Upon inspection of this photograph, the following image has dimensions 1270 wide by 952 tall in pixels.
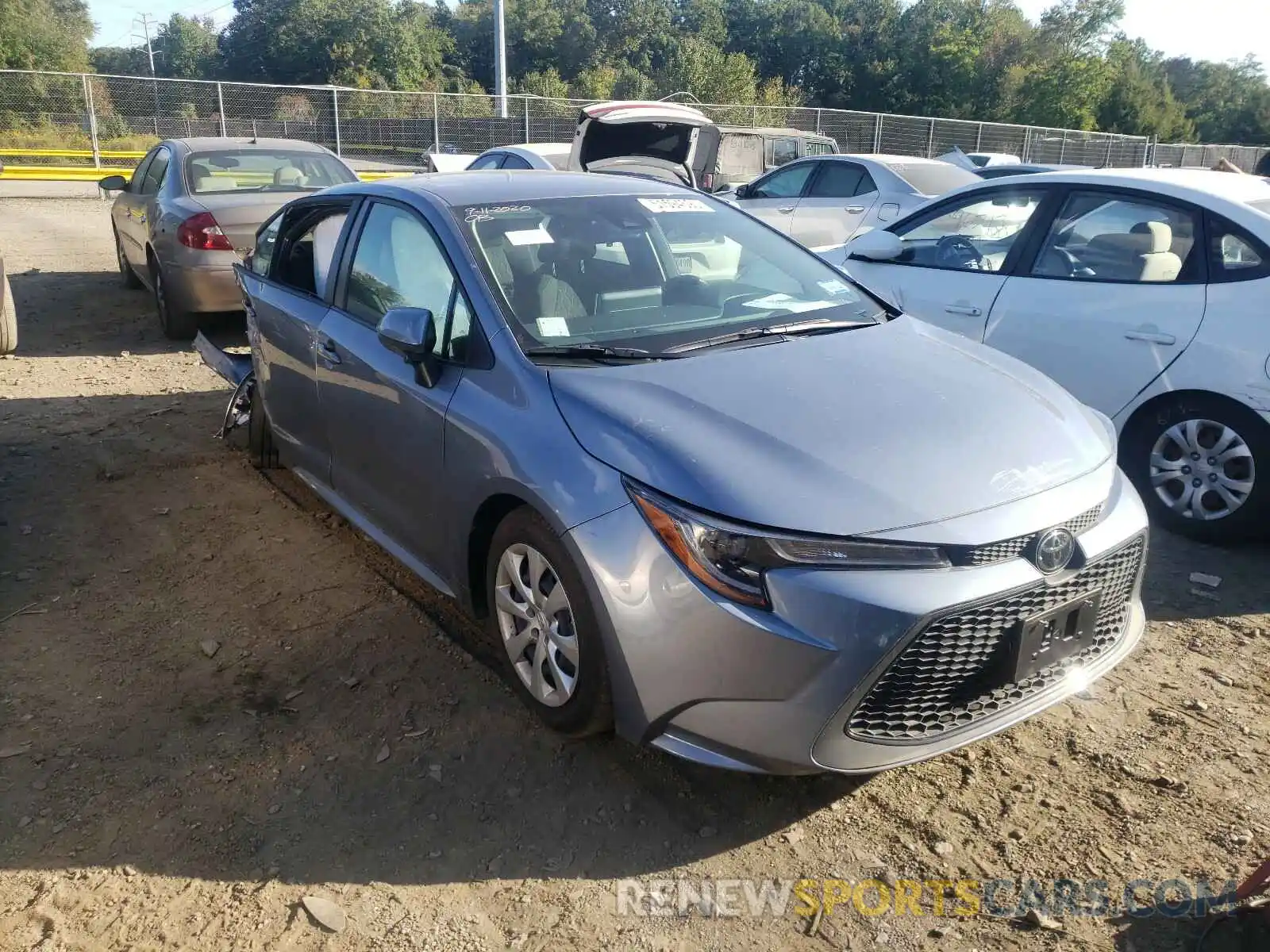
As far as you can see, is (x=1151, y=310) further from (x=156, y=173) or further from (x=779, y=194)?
(x=156, y=173)

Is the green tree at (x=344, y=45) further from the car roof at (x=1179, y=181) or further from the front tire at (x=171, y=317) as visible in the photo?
the car roof at (x=1179, y=181)

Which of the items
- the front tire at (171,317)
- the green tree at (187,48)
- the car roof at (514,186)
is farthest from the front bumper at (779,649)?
the green tree at (187,48)

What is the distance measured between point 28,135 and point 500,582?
24.3 metres

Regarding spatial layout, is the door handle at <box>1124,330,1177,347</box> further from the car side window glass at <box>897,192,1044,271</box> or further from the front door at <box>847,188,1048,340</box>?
the car side window glass at <box>897,192,1044,271</box>

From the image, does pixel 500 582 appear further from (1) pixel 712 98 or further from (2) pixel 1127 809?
(1) pixel 712 98

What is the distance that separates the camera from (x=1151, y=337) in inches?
181

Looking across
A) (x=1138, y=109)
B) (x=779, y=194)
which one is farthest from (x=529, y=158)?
(x=1138, y=109)

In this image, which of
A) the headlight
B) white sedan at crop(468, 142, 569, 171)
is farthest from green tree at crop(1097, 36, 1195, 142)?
the headlight

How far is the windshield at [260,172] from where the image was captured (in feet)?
27.4

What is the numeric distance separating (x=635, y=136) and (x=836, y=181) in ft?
7.78

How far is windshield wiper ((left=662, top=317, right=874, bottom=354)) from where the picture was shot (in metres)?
3.26

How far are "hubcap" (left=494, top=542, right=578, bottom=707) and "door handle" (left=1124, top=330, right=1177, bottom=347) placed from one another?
3202mm

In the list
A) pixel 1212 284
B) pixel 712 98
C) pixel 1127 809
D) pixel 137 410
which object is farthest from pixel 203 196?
pixel 712 98

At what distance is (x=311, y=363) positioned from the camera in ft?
14.0
